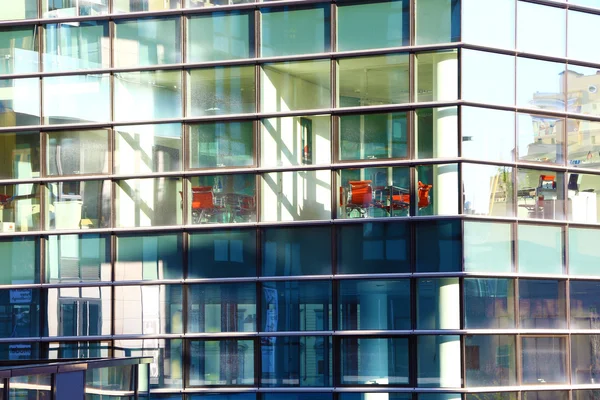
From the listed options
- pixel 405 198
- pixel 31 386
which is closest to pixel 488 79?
pixel 405 198

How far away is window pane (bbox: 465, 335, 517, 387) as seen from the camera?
18.2 meters

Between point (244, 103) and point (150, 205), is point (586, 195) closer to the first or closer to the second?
point (244, 103)

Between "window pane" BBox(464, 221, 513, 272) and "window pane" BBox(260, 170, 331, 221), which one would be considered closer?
"window pane" BBox(464, 221, 513, 272)

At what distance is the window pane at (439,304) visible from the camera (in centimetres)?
1828

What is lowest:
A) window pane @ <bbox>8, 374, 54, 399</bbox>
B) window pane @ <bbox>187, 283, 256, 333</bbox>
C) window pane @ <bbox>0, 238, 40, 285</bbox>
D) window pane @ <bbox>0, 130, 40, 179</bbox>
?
window pane @ <bbox>8, 374, 54, 399</bbox>

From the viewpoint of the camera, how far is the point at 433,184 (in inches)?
728

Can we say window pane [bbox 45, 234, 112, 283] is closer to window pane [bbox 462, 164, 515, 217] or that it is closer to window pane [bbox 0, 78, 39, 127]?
window pane [bbox 0, 78, 39, 127]

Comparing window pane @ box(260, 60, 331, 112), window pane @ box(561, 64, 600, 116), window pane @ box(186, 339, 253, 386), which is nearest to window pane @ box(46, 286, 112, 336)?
window pane @ box(186, 339, 253, 386)

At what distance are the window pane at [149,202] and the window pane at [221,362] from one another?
2.61m

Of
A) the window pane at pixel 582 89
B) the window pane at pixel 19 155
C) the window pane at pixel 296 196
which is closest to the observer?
the window pane at pixel 296 196

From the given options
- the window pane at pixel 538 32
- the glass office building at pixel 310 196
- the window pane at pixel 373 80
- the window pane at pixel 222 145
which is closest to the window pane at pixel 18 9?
the glass office building at pixel 310 196

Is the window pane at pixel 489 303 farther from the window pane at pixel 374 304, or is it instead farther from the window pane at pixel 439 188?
the window pane at pixel 439 188

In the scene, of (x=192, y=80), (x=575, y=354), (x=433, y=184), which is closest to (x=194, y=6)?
(x=192, y=80)

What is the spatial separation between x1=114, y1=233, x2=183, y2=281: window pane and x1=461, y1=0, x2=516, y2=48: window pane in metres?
7.09
